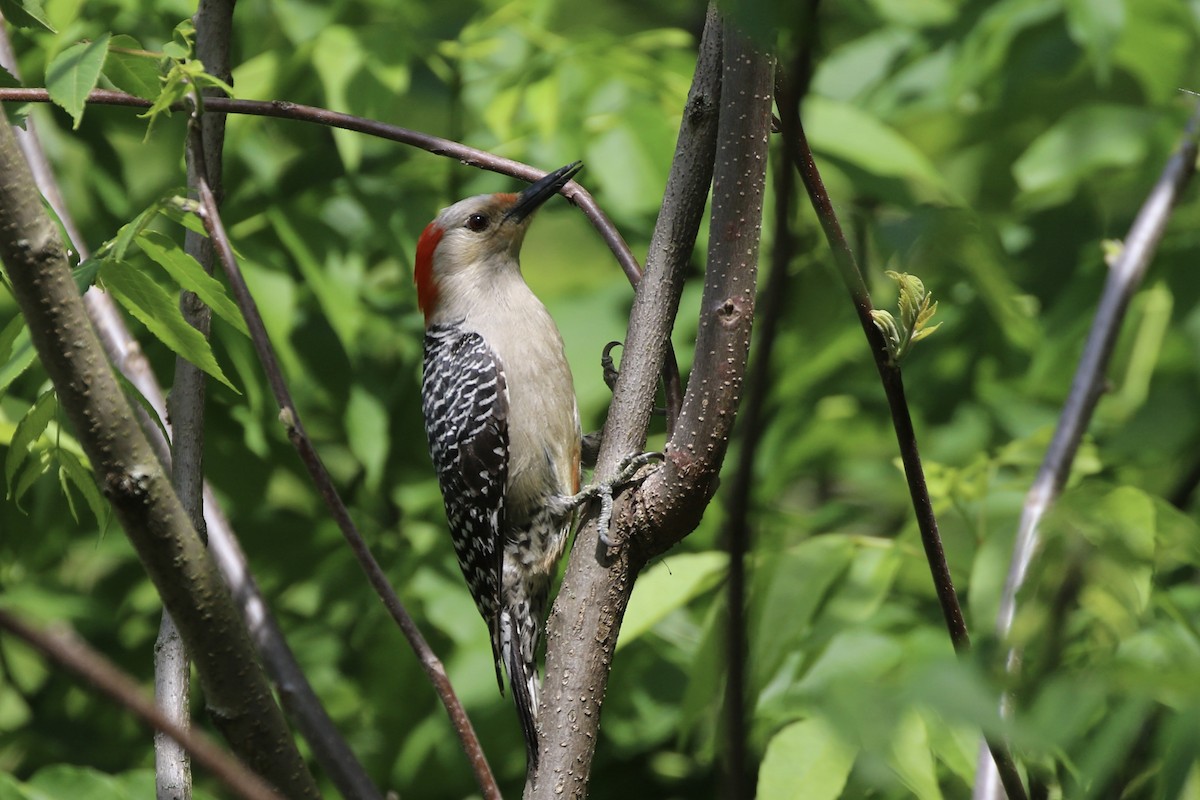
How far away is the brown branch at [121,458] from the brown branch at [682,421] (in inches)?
26.9

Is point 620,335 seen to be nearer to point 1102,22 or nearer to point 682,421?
point 1102,22

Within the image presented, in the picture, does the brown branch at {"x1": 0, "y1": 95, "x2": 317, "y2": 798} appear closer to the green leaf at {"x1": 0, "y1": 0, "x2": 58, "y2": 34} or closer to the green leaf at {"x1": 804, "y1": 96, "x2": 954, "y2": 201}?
the green leaf at {"x1": 0, "y1": 0, "x2": 58, "y2": 34}

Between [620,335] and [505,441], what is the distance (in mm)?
557

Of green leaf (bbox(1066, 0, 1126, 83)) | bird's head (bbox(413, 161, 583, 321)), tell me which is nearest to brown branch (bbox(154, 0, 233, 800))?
bird's head (bbox(413, 161, 583, 321))

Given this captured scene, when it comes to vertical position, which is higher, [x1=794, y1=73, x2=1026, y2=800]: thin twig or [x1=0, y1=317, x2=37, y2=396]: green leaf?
[x1=0, y1=317, x2=37, y2=396]: green leaf

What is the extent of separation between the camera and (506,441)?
165 inches

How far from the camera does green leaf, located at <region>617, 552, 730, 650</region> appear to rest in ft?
10.2

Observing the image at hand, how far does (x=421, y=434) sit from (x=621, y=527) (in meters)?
2.42

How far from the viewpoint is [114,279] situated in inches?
84.3

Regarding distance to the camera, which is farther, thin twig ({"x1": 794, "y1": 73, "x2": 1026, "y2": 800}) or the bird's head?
the bird's head

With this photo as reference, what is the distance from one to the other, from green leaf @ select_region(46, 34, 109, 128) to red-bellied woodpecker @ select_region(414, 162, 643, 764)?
182cm

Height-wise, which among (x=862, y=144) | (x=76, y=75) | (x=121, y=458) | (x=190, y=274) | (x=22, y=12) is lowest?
(x=121, y=458)

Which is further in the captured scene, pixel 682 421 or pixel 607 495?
pixel 607 495

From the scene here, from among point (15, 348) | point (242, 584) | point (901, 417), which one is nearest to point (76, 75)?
point (15, 348)
